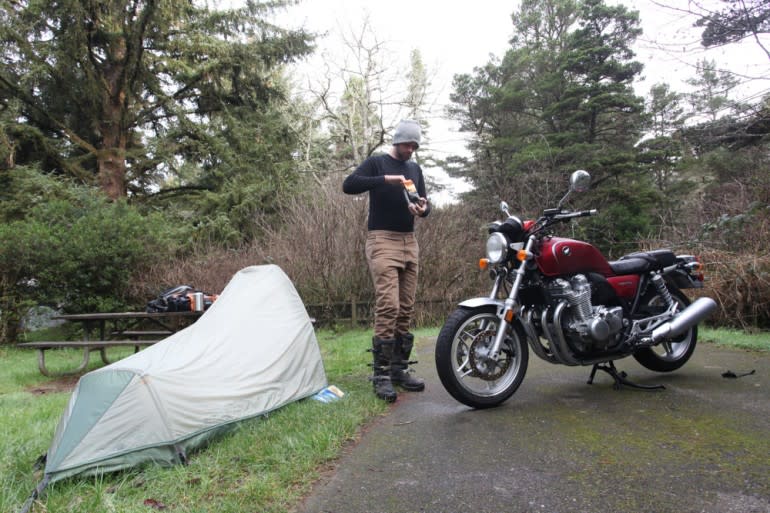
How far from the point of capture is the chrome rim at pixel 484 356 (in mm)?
2977

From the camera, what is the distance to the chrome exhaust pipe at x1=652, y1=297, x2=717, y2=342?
322 cm

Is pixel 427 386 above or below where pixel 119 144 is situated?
below

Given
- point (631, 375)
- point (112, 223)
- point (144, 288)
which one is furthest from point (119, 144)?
point (631, 375)

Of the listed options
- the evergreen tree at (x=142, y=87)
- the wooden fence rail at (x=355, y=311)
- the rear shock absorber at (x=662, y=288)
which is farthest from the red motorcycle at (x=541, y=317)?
the evergreen tree at (x=142, y=87)

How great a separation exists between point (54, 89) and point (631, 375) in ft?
54.3

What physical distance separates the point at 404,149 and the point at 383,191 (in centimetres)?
36

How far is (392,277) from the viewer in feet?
11.4

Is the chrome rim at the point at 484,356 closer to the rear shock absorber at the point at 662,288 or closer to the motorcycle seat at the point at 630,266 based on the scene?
the motorcycle seat at the point at 630,266

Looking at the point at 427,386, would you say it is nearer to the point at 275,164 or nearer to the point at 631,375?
the point at 631,375

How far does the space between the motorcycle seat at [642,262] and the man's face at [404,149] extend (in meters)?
1.62

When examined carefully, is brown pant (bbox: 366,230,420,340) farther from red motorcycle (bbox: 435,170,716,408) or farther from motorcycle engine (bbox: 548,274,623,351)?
motorcycle engine (bbox: 548,274,623,351)

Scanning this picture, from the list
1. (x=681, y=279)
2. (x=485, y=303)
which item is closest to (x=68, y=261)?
(x=485, y=303)

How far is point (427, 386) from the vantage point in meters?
3.69

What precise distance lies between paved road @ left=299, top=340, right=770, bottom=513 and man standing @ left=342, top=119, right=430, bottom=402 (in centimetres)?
33
